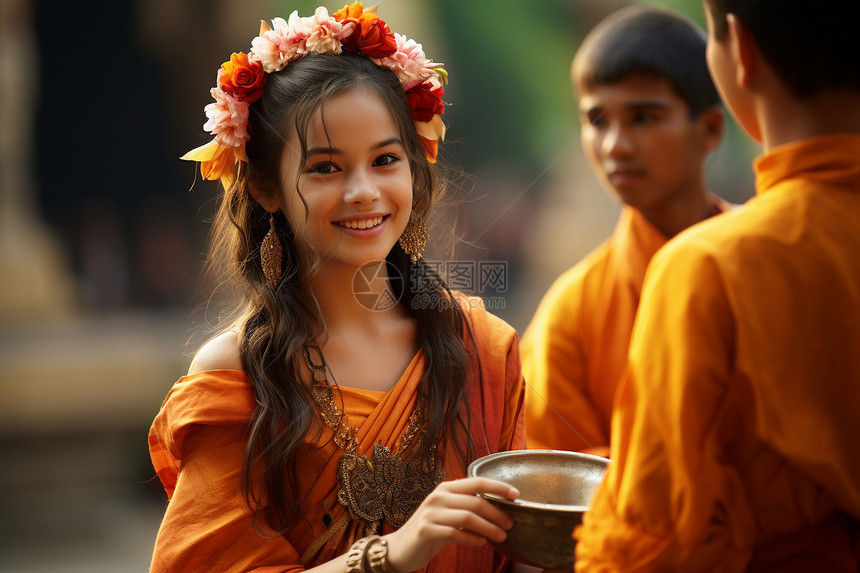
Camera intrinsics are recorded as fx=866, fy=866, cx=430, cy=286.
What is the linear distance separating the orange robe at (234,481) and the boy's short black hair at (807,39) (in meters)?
1.07

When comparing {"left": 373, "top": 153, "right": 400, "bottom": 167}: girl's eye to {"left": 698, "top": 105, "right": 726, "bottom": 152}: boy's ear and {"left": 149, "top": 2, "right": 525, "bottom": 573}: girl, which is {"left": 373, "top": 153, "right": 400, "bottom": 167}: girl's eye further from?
{"left": 698, "top": 105, "right": 726, "bottom": 152}: boy's ear

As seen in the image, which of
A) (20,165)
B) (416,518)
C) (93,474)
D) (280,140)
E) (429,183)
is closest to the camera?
(416,518)

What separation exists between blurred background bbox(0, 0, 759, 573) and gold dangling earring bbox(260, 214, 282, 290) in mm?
2590

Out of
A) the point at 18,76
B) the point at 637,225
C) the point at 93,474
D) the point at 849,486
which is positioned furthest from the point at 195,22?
the point at 849,486

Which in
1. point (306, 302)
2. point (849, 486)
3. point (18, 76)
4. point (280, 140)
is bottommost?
point (849, 486)

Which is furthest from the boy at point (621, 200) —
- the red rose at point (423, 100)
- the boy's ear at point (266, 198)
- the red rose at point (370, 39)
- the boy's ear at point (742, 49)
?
the boy's ear at point (742, 49)

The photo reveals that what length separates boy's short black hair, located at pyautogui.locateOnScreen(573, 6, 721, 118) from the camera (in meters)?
2.56

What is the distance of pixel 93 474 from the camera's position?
5.96 m

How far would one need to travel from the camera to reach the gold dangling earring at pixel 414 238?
6.69 ft

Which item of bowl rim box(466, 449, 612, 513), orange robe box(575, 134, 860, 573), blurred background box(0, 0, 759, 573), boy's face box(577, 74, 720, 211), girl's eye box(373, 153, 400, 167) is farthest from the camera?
blurred background box(0, 0, 759, 573)

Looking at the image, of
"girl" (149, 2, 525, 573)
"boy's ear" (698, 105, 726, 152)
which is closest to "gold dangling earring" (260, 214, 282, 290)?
"girl" (149, 2, 525, 573)

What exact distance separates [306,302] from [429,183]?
0.41 meters

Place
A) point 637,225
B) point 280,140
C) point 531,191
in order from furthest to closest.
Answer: point 637,225
point 531,191
point 280,140

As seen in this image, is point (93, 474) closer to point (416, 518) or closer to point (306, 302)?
point (306, 302)
